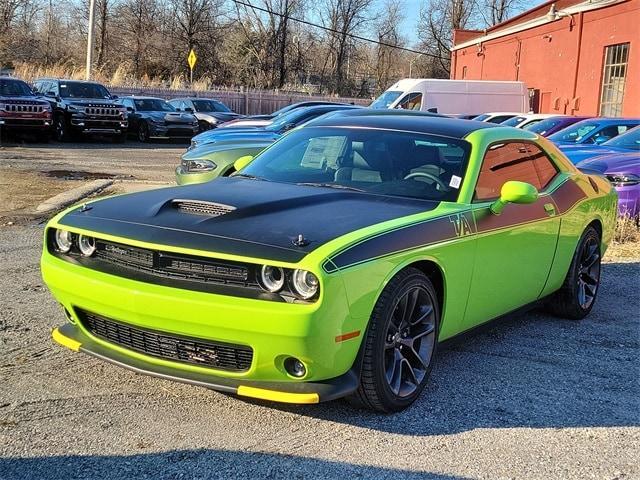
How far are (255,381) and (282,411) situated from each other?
1.31 feet

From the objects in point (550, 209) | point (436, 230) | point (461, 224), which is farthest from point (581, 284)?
point (436, 230)

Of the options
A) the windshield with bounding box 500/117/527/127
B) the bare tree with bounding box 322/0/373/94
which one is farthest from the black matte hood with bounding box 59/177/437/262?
the bare tree with bounding box 322/0/373/94

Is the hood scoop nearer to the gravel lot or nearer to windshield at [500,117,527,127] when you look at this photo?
the gravel lot

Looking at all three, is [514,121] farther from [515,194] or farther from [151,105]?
[515,194]

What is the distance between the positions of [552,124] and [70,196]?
34.9ft

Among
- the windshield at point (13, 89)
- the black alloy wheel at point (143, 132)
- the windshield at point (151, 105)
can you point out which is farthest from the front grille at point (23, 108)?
the windshield at point (151, 105)

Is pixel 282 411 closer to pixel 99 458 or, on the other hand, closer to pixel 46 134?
pixel 99 458

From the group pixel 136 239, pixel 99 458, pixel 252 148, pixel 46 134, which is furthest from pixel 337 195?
pixel 46 134

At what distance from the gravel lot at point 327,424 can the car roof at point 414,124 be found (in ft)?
4.81

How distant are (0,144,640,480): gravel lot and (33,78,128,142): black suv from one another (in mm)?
17253

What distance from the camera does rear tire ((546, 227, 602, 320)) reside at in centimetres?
567

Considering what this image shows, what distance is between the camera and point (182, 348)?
11.6 ft

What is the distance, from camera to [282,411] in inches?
149

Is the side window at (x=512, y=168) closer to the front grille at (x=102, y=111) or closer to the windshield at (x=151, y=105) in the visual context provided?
the front grille at (x=102, y=111)
